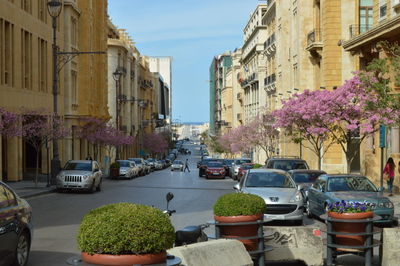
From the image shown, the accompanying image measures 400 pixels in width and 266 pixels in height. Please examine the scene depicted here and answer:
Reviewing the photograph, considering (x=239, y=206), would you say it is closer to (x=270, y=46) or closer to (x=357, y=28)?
(x=357, y=28)

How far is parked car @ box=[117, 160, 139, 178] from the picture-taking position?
53062mm

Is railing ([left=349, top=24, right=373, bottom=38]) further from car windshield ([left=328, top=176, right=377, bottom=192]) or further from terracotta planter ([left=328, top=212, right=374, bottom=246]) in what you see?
terracotta planter ([left=328, top=212, right=374, bottom=246])

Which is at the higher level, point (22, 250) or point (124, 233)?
point (124, 233)

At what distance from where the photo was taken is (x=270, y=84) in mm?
77625

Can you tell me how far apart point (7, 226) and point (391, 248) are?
6.15m

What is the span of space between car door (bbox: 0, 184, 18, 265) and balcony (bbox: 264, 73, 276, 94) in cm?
6486

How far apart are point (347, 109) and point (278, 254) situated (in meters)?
22.8

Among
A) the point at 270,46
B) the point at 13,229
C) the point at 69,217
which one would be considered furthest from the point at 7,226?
the point at 270,46

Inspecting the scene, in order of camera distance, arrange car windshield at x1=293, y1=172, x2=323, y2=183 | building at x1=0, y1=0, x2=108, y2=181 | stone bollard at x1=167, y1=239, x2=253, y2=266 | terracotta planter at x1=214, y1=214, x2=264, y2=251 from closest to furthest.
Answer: stone bollard at x1=167, y1=239, x2=253, y2=266 → terracotta planter at x1=214, y1=214, x2=264, y2=251 → car windshield at x1=293, y1=172, x2=323, y2=183 → building at x1=0, y1=0, x2=108, y2=181

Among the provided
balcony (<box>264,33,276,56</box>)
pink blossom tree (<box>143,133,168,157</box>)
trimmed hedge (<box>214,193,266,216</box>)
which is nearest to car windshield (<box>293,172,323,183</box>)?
trimmed hedge (<box>214,193,266,216</box>)

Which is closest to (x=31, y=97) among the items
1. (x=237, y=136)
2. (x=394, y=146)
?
(x=394, y=146)

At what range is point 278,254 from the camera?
11.1 meters

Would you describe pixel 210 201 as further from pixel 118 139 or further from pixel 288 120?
pixel 118 139

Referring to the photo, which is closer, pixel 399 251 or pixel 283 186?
pixel 399 251
